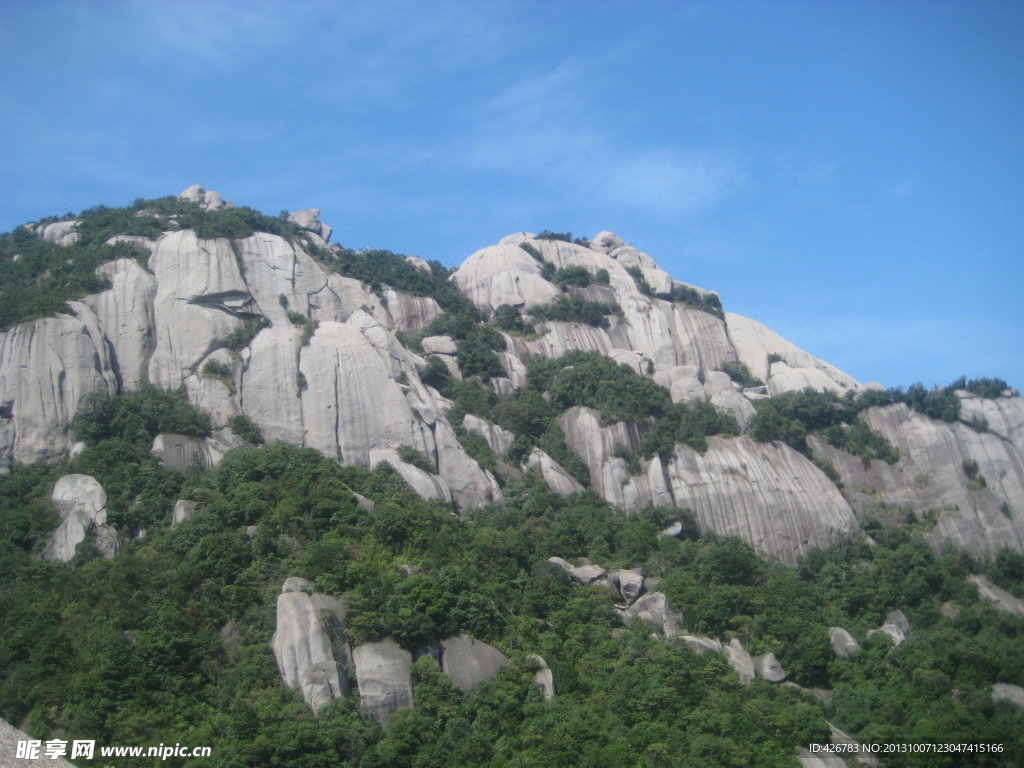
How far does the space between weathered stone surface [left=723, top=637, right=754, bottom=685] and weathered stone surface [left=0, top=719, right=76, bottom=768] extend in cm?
1920

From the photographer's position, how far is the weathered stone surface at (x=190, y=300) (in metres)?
40.4

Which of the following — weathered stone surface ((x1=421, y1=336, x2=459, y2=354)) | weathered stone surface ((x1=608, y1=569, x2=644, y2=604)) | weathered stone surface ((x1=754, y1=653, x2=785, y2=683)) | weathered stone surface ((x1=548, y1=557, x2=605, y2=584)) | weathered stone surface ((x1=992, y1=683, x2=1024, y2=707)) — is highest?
weathered stone surface ((x1=421, y1=336, x2=459, y2=354))

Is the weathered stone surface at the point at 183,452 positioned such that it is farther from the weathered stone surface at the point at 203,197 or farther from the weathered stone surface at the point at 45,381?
the weathered stone surface at the point at 203,197

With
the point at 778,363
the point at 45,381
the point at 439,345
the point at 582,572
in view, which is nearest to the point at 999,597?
the point at 582,572

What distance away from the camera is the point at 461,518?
36.9 meters

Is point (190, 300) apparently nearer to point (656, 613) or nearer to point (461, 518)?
point (461, 518)

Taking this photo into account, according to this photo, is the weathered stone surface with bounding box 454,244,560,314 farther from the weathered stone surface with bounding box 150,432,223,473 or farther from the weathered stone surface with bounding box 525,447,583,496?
the weathered stone surface with bounding box 150,432,223,473

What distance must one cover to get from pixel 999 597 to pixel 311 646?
91.2ft

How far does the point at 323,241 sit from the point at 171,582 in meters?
36.2

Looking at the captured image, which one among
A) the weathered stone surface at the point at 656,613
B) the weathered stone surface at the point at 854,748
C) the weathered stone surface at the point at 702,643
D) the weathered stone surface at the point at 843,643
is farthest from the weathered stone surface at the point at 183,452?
the weathered stone surface at the point at 854,748

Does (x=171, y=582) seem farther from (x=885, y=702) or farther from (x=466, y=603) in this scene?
(x=885, y=702)

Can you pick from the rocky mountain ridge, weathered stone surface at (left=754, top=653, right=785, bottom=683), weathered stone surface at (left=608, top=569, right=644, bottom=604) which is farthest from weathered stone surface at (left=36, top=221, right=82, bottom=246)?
weathered stone surface at (left=754, top=653, right=785, bottom=683)

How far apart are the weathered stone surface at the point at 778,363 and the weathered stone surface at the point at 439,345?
58.9ft

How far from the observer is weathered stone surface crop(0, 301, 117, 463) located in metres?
35.3
